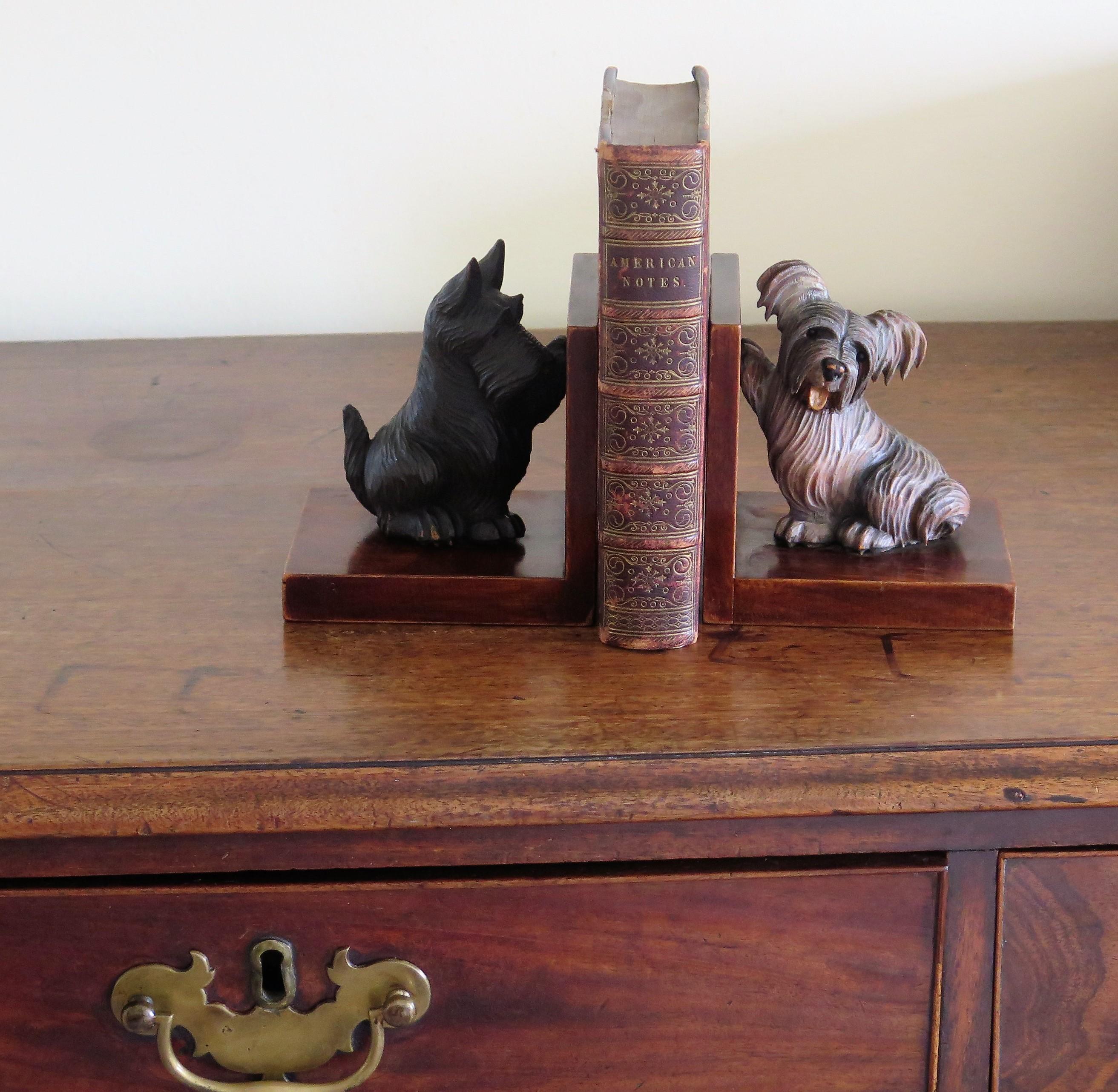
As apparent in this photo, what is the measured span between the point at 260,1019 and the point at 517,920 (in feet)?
0.46

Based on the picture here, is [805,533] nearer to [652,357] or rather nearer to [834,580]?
[834,580]

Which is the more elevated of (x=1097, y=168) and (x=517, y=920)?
(x=1097, y=168)

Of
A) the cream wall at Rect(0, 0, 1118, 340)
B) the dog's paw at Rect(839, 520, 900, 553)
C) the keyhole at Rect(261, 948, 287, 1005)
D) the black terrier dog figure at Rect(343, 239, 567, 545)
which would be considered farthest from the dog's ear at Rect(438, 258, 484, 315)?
the cream wall at Rect(0, 0, 1118, 340)

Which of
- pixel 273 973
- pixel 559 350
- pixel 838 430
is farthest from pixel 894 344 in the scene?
pixel 273 973

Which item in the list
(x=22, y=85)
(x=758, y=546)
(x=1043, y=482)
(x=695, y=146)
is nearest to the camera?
(x=695, y=146)

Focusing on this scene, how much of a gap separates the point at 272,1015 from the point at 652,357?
1.23ft

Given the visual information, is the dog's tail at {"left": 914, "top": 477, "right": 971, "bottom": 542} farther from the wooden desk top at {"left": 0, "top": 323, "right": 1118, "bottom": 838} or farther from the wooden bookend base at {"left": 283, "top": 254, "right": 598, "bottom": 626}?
the wooden bookend base at {"left": 283, "top": 254, "right": 598, "bottom": 626}

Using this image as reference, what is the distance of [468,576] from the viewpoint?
78cm

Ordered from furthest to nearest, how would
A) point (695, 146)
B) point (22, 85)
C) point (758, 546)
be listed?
point (22, 85), point (758, 546), point (695, 146)

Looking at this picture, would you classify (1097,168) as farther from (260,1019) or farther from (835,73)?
(260,1019)

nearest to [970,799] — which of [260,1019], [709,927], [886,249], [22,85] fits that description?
[709,927]

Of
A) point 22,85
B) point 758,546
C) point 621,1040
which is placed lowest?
point 621,1040

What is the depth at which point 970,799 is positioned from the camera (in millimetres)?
670

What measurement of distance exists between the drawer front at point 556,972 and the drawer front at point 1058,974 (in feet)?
0.13
